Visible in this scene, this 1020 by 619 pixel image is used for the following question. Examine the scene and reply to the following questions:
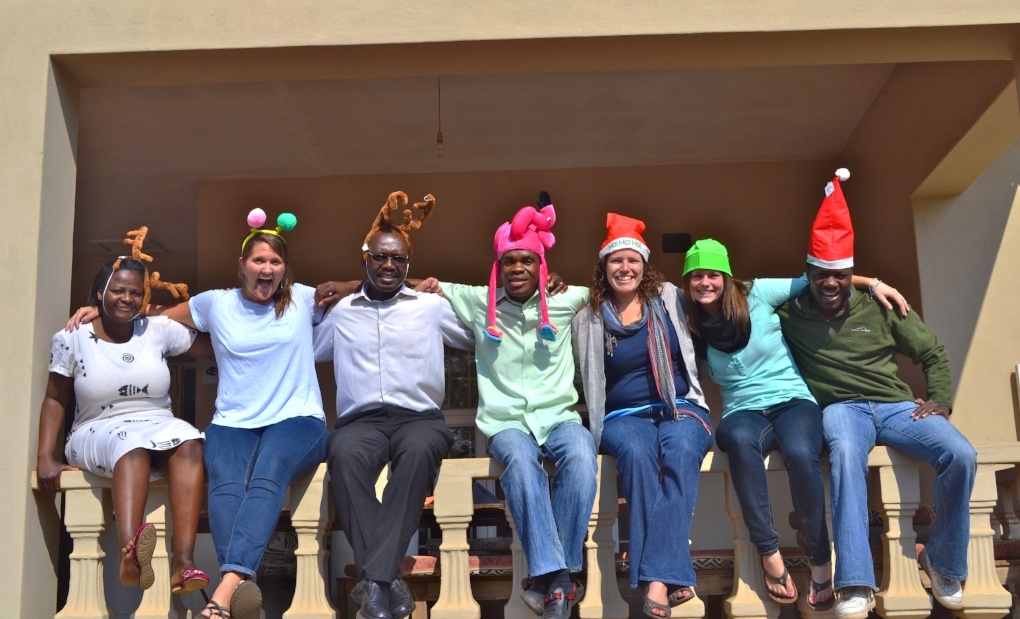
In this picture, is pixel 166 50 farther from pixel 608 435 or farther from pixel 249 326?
pixel 608 435

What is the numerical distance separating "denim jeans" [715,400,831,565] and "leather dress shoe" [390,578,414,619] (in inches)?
53.6

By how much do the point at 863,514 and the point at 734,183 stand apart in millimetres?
4331

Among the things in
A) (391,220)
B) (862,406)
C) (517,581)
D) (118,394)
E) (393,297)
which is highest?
(391,220)

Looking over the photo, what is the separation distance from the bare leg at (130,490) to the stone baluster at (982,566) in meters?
3.24

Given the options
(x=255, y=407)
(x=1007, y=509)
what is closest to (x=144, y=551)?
(x=255, y=407)

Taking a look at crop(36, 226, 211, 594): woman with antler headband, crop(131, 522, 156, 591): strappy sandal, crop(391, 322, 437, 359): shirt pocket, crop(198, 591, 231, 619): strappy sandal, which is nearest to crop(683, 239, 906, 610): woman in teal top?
crop(391, 322, 437, 359): shirt pocket

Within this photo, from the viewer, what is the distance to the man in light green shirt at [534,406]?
4246 millimetres

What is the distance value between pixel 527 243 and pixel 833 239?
130cm

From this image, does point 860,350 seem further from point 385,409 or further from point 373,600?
point 373,600

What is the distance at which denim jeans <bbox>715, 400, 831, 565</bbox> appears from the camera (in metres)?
4.42

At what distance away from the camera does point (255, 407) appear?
464 centimetres

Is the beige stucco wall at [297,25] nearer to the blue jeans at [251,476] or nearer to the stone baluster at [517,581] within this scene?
the blue jeans at [251,476]

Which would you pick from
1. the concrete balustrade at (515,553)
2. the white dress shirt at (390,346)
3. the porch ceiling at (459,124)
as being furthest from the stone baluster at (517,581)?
the porch ceiling at (459,124)

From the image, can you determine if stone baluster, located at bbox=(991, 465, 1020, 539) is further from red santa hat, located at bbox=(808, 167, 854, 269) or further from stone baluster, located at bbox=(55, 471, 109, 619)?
stone baluster, located at bbox=(55, 471, 109, 619)
